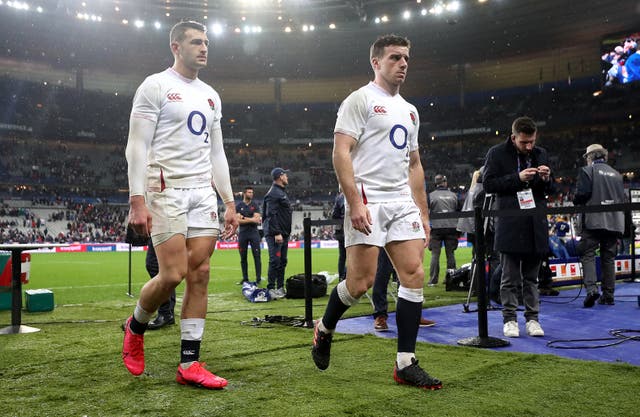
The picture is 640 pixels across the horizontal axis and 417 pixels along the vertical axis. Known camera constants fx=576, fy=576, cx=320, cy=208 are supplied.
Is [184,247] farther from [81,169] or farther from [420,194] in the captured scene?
[81,169]

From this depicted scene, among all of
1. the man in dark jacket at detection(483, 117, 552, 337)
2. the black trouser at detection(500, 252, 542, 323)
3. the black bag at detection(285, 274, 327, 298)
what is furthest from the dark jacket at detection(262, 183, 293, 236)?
the black trouser at detection(500, 252, 542, 323)

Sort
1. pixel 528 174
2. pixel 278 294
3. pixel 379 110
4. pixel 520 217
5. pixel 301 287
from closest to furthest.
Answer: pixel 379 110 → pixel 528 174 → pixel 520 217 → pixel 301 287 → pixel 278 294

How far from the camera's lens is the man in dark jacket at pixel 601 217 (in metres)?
7.09

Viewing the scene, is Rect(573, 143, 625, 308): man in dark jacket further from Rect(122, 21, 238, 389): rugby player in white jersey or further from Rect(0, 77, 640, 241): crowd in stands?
Rect(0, 77, 640, 241): crowd in stands

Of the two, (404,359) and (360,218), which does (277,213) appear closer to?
(360,218)

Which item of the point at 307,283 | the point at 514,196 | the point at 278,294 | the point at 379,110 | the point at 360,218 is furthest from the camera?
the point at 278,294

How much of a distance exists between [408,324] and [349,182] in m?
0.92

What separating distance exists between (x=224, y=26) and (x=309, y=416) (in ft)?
125

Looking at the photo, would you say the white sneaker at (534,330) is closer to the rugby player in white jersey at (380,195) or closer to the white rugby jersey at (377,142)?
the rugby player in white jersey at (380,195)

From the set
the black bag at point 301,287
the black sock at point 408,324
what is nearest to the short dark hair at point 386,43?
the black sock at point 408,324

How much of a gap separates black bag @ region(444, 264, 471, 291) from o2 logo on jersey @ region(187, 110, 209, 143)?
6.34m

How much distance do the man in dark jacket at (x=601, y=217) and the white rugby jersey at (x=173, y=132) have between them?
5.34 metres

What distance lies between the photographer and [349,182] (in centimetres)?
346

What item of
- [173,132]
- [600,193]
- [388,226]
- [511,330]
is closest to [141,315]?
[173,132]
